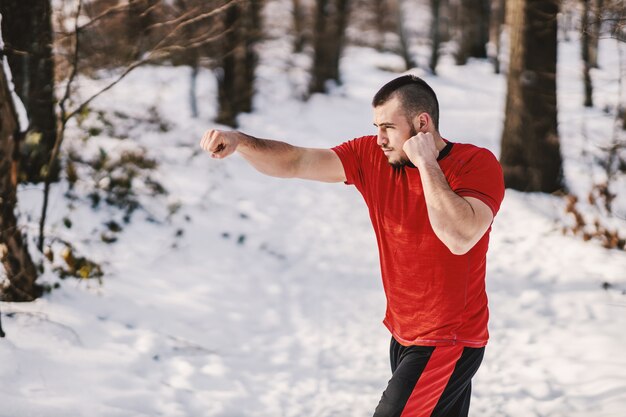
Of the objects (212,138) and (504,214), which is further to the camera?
(504,214)

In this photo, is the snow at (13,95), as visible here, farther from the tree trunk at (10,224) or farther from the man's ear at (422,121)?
the man's ear at (422,121)

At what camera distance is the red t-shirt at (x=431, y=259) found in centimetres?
256

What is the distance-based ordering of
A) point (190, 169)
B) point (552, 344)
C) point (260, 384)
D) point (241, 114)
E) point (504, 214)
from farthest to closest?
point (241, 114) < point (190, 169) < point (504, 214) < point (552, 344) < point (260, 384)

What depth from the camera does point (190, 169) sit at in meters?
9.46

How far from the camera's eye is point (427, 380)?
267 cm

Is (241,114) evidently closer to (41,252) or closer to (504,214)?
(504,214)

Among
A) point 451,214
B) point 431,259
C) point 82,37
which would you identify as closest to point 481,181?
point 451,214

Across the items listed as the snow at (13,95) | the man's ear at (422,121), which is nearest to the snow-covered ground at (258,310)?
the snow at (13,95)

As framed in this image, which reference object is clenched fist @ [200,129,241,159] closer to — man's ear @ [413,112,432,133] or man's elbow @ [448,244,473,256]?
man's ear @ [413,112,432,133]

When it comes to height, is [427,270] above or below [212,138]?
below

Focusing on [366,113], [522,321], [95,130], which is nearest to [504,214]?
[522,321]

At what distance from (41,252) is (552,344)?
14.0 feet

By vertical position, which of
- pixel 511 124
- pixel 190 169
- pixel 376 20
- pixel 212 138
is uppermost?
pixel 376 20

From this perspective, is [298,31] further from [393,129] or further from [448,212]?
[448,212]
